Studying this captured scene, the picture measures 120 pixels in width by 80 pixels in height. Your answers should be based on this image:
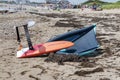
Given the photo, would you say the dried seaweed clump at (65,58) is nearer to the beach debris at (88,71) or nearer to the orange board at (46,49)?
the orange board at (46,49)

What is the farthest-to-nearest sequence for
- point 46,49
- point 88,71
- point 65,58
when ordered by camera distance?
point 46,49 < point 65,58 < point 88,71

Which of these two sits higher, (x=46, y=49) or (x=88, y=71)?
(x=46, y=49)

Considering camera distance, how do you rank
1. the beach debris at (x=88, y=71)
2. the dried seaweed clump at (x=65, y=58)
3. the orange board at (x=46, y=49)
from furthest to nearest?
the orange board at (x=46, y=49) → the dried seaweed clump at (x=65, y=58) → the beach debris at (x=88, y=71)

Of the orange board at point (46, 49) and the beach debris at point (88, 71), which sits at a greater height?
the orange board at point (46, 49)

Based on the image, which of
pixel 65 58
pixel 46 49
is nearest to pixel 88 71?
pixel 65 58

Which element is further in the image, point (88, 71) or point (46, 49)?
point (46, 49)

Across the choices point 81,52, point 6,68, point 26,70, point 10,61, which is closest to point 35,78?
point 26,70

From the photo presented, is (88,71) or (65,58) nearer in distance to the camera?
(88,71)

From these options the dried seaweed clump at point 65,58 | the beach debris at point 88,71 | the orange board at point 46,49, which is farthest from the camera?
the orange board at point 46,49

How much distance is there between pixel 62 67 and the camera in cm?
968

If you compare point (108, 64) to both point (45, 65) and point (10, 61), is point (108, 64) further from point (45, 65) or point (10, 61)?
point (10, 61)

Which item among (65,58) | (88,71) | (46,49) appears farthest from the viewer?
(46,49)

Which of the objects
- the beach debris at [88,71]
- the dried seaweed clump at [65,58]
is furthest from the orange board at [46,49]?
the beach debris at [88,71]

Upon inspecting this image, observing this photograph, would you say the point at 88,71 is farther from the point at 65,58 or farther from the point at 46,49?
the point at 46,49
